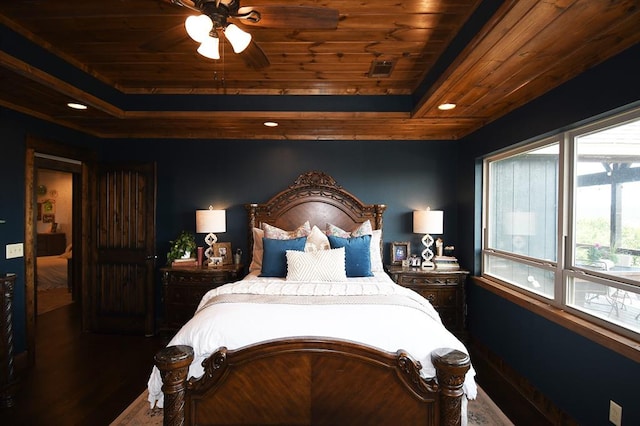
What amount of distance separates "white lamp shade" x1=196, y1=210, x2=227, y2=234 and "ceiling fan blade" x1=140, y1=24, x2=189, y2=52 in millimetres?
2295

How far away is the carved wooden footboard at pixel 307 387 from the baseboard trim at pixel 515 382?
1.33 m

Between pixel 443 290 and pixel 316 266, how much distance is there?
66.7 inches

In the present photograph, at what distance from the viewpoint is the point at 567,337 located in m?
2.41

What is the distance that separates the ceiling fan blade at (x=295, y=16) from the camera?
1.72 metres

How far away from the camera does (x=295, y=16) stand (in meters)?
1.77

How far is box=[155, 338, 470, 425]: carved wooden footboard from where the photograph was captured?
6.04 feet

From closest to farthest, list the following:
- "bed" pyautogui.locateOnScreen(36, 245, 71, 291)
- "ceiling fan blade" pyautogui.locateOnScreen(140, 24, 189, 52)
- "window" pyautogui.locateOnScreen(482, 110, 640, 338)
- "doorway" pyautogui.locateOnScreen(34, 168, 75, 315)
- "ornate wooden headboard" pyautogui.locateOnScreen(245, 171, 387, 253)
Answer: "ceiling fan blade" pyautogui.locateOnScreen(140, 24, 189, 52) < "window" pyautogui.locateOnScreen(482, 110, 640, 338) < "ornate wooden headboard" pyautogui.locateOnScreen(245, 171, 387, 253) < "bed" pyautogui.locateOnScreen(36, 245, 71, 291) < "doorway" pyautogui.locateOnScreen(34, 168, 75, 315)

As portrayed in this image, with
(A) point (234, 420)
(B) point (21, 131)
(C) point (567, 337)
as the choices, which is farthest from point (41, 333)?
(C) point (567, 337)

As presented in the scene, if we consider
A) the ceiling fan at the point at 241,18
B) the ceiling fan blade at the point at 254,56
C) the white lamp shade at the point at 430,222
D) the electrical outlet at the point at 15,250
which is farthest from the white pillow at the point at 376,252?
the electrical outlet at the point at 15,250

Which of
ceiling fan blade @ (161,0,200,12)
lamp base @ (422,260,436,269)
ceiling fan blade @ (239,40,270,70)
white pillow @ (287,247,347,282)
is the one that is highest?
ceiling fan blade @ (161,0,200,12)

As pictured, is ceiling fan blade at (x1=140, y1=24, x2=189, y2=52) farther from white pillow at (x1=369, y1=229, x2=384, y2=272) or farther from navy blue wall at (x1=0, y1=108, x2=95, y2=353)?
white pillow at (x1=369, y1=229, x2=384, y2=272)

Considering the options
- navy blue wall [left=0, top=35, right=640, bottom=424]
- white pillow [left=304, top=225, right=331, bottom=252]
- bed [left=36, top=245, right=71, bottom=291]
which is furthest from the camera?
bed [left=36, top=245, right=71, bottom=291]

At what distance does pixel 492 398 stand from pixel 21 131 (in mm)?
5023

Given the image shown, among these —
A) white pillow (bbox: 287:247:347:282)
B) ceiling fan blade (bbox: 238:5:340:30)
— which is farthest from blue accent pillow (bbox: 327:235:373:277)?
ceiling fan blade (bbox: 238:5:340:30)
